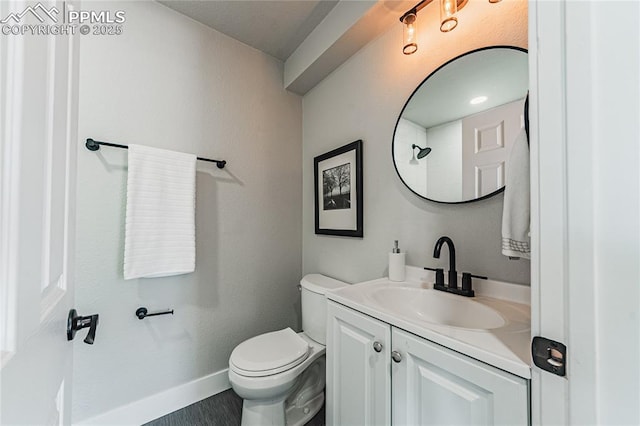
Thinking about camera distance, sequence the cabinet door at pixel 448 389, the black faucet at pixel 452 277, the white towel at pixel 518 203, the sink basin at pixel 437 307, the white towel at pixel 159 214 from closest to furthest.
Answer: the cabinet door at pixel 448 389
the white towel at pixel 518 203
the sink basin at pixel 437 307
the black faucet at pixel 452 277
the white towel at pixel 159 214

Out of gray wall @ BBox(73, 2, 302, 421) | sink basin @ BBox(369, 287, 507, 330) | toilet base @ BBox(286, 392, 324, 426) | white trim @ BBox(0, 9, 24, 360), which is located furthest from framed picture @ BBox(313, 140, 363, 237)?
white trim @ BBox(0, 9, 24, 360)

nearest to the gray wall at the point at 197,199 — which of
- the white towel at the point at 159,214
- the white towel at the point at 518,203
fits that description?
the white towel at the point at 159,214

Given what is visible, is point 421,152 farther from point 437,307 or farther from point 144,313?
point 144,313

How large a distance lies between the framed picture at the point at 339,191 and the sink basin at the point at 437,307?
1.63 feet

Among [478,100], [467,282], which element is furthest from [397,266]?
[478,100]

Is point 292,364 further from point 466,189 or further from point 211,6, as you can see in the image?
point 211,6

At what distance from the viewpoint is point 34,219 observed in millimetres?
383

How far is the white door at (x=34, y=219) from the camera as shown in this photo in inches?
12.0

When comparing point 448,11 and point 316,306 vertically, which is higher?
point 448,11

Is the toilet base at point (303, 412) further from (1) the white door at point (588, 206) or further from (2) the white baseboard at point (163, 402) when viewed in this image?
(1) the white door at point (588, 206)

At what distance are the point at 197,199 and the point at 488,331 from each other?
5.33ft

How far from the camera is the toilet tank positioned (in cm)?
150

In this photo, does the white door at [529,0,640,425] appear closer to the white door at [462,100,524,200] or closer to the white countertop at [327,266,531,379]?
the white countertop at [327,266,531,379]

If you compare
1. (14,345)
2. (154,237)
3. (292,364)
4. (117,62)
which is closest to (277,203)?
(154,237)
